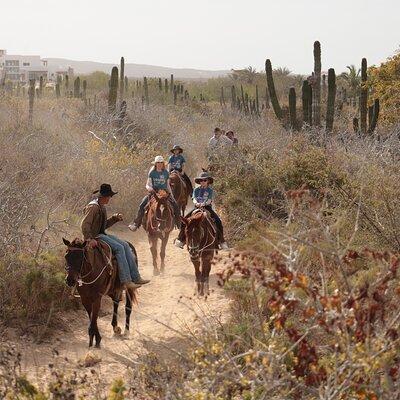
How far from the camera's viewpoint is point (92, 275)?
31.4 feet

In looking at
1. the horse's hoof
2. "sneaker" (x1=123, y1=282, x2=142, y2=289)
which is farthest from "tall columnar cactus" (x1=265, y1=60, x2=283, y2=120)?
the horse's hoof

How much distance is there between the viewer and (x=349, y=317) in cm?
493

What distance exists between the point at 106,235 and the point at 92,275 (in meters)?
0.81

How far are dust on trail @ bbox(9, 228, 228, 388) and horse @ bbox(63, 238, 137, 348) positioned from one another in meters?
0.36

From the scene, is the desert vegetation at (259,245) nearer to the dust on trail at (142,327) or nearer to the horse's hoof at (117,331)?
the dust on trail at (142,327)

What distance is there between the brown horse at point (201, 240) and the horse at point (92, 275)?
1977 millimetres

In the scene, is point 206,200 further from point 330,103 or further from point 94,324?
point 330,103

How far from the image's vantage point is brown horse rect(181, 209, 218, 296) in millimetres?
11938

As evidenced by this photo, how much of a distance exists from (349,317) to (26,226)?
9.14m

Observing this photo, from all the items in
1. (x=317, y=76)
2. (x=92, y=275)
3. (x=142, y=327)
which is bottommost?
(x=142, y=327)

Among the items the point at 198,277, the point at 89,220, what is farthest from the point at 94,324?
the point at 198,277

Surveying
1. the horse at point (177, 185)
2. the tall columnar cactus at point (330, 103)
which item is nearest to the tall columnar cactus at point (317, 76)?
the tall columnar cactus at point (330, 103)

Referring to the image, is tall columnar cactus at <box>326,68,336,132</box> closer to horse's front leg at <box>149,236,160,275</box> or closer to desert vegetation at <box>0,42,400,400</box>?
desert vegetation at <box>0,42,400,400</box>

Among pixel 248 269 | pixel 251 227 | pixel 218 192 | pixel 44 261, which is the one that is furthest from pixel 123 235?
pixel 248 269
